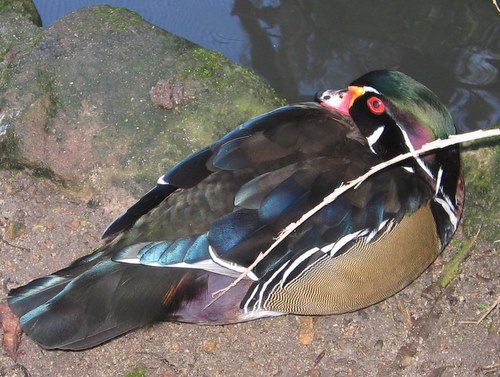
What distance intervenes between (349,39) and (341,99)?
5.17ft

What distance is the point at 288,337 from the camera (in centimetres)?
301

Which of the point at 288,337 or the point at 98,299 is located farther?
the point at 288,337

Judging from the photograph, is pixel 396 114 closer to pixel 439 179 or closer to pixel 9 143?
pixel 439 179

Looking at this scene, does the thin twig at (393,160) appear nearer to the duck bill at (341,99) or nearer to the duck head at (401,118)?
the duck head at (401,118)

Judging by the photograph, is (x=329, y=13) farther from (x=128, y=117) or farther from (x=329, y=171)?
(x=329, y=171)

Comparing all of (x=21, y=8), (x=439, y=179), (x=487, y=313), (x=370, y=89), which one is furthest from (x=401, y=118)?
(x=21, y=8)

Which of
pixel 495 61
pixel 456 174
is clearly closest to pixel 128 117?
pixel 456 174

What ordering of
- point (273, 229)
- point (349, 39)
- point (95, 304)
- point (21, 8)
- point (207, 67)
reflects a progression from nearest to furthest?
point (273, 229) → point (95, 304) → point (207, 67) → point (21, 8) → point (349, 39)

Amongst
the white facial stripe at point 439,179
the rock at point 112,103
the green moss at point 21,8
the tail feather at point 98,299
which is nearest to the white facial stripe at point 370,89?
the white facial stripe at point 439,179

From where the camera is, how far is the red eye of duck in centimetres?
281

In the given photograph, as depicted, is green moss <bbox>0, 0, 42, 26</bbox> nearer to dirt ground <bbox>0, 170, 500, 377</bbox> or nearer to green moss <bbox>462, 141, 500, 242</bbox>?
dirt ground <bbox>0, 170, 500, 377</bbox>

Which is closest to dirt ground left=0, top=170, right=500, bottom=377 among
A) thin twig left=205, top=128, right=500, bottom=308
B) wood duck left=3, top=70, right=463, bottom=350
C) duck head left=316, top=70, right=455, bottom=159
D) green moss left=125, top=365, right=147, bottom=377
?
green moss left=125, top=365, right=147, bottom=377

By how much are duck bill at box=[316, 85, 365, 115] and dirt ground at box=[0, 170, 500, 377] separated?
0.82 meters

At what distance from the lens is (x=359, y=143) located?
108 inches
